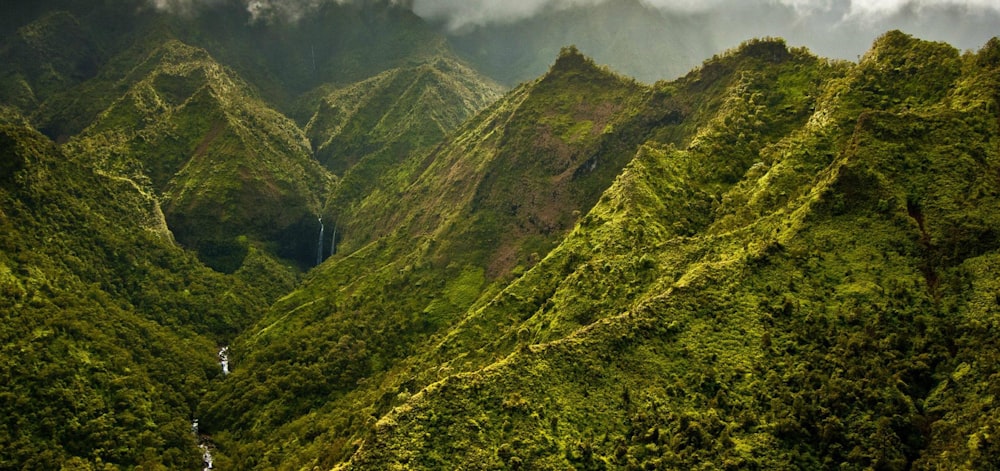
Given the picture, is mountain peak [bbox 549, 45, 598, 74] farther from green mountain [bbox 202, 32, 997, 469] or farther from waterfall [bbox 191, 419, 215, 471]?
waterfall [bbox 191, 419, 215, 471]

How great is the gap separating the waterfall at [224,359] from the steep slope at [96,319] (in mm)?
1678

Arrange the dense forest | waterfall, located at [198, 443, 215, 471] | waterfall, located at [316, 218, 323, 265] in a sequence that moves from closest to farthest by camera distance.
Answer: the dense forest, waterfall, located at [198, 443, 215, 471], waterfall, located at [316, 218, 323, 265]

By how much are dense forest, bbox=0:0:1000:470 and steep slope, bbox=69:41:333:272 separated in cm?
164

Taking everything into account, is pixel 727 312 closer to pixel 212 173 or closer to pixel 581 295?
pixel 581 295

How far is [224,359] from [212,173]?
7011cm

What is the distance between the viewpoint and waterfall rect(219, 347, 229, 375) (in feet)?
365

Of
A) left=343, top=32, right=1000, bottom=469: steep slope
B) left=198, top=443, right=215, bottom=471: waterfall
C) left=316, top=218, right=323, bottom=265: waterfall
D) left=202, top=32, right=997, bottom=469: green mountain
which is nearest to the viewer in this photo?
left=343, top=32, right=1000, bottom=469: steep slope

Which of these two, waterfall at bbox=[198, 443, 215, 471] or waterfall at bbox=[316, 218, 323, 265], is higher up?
waterfall at bbox=[316, 218, 323, 265]

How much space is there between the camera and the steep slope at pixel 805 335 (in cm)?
4088

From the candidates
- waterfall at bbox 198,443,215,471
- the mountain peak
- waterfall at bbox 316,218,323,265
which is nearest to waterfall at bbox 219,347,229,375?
waterfall at bbox 198,443,215,471

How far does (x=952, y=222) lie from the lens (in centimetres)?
4803

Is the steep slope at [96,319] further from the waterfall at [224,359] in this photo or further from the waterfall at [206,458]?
the waterfall at [224,359]

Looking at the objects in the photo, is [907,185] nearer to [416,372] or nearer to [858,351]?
[858,351]

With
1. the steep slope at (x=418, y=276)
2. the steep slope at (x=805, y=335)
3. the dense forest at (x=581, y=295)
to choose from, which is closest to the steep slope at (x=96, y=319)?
the dense forest at (x=581, y=295)
